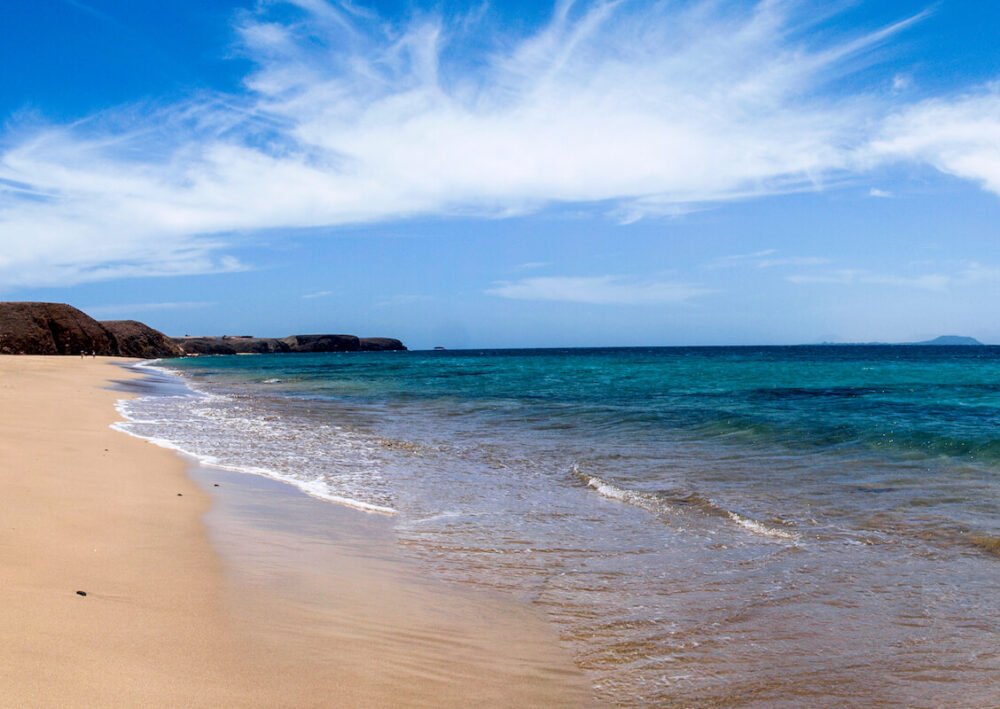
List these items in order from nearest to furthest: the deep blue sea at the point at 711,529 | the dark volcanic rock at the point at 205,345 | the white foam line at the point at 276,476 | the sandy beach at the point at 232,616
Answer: the sandy beach at the point at 232,616 < the deep blue sea at the point at 711,529 < the white foam line at the point at 276,476 < the dark volcanic rock at the point at 205,345

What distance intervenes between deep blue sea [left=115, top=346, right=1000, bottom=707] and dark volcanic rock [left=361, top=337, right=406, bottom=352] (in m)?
166

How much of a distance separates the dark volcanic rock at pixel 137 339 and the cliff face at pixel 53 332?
24cm

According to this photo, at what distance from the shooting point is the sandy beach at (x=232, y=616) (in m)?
3.17

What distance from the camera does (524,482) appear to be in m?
9.94

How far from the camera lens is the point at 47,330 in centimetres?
6519

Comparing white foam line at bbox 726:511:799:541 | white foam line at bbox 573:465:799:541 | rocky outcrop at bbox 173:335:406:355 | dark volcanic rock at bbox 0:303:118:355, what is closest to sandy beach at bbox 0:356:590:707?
white foam line at bbox 573:465:799:541

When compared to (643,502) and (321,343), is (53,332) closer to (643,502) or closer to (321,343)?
(643,502)

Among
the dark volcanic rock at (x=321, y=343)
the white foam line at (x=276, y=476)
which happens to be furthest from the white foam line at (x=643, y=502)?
the dark volcanic rock at (x=321, y=343)

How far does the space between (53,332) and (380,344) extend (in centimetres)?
12209

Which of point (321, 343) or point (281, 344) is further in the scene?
point (321, 343)

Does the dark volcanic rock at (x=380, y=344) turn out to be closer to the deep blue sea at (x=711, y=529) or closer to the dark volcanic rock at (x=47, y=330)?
the dark volcanic rock at (x=47, y=330)

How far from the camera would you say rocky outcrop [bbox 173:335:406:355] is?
130012mm

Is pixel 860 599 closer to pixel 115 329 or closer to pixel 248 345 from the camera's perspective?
pixel 115 329

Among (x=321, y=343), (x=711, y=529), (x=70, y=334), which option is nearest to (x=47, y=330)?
(x=70, y=334)
